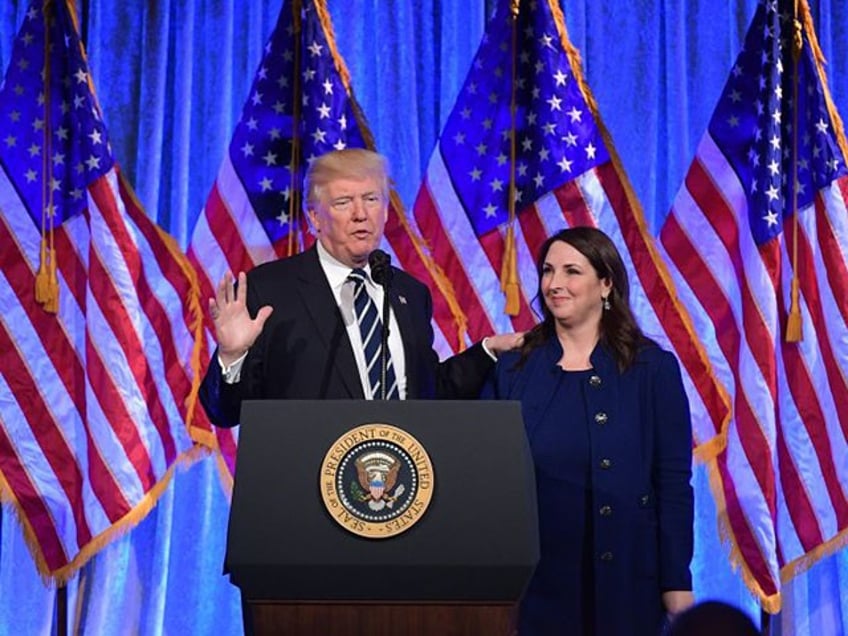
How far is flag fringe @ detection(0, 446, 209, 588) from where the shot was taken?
442 centimetres

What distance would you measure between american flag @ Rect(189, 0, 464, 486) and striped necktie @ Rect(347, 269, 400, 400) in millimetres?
1241

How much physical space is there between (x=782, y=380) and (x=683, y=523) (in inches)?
65.2

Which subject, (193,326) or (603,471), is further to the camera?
(193,326)

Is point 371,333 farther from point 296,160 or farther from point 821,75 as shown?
point 821,75

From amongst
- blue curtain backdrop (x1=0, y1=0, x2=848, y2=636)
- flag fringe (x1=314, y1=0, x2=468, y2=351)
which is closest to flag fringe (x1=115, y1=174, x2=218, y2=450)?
blue curtain backdrop (x1=0, y1=0, x2=848, y2=636)

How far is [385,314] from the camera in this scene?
2.61 m

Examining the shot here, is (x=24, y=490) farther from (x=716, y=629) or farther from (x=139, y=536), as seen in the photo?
(x=716, y=629)

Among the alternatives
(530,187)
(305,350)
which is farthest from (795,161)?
(305,350)

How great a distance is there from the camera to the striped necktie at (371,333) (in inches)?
124

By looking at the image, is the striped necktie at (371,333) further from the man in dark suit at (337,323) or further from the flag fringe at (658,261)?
the flag fringe at (658,261)

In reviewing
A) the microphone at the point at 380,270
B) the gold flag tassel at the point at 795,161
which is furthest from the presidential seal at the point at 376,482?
the gold flag tassel at the point at 795,161

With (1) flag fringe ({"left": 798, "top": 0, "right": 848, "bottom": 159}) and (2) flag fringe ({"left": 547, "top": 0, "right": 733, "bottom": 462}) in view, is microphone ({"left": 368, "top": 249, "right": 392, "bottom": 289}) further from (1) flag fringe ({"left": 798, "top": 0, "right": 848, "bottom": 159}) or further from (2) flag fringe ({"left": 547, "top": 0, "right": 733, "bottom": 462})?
(1) flag fringe ({"left": 798, "top": 0, "right": 848, "bottom": 159})

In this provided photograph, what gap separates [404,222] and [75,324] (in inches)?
49.1

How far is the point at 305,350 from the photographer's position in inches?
124
